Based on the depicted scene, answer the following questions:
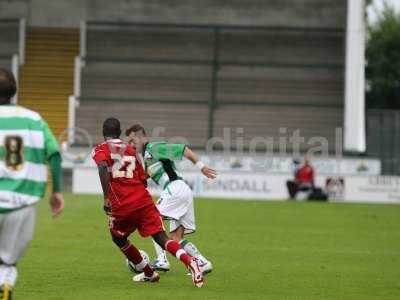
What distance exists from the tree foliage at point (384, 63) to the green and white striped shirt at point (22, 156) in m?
48.9

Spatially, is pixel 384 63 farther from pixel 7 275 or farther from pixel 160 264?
pixel 7 275

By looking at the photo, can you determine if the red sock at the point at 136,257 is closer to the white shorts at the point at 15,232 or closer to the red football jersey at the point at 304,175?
the white shorts at the point at 15,232

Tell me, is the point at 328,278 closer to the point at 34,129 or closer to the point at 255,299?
the point at 255,299

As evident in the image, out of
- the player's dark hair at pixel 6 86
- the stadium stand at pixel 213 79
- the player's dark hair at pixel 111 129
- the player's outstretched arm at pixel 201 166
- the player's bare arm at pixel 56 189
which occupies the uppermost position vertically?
the stadium stand at pixel 213 79

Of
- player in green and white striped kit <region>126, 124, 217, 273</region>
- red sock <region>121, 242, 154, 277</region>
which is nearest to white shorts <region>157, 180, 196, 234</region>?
player in green and white striped kit <region>126, 124, 217, 273</region>

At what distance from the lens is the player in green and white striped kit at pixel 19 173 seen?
8.67 meters

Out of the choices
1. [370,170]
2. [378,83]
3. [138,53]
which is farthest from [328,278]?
[378,83]

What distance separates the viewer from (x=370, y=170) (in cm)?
3678

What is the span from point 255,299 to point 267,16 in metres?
36.4

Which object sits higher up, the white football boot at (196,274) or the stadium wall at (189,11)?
the stadium wall at (189,11)

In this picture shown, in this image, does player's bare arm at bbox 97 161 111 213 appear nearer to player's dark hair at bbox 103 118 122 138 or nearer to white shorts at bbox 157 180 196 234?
player's dark hair at bbox 103 118 122 138

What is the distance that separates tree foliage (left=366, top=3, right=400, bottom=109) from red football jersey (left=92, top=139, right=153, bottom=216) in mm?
45537

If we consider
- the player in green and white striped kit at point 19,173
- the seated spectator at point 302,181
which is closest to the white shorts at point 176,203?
the player in green and white striped kit at point 19,173

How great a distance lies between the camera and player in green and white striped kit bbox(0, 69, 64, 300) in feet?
28.5
